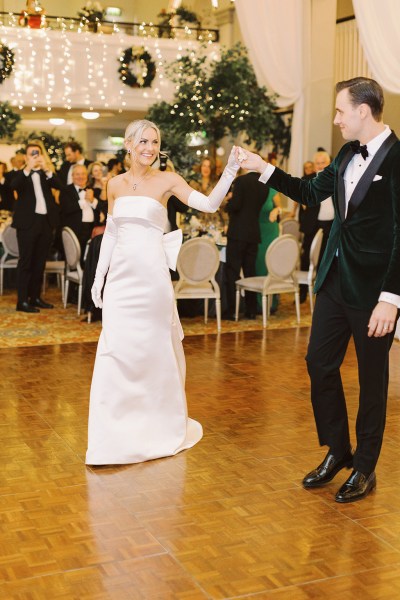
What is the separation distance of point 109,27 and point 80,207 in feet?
19.6

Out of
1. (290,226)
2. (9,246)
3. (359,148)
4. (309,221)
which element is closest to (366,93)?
(359,148)

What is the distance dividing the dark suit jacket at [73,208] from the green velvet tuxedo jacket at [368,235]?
594 centimetres

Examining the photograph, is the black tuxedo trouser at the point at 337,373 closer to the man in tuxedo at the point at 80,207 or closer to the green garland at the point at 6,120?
the man in tuxedo at the point at 80,207

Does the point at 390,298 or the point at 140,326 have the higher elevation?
the point at 390,298

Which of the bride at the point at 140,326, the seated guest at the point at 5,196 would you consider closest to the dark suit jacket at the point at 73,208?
the seated guest at the point at 5,196

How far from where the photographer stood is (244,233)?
332 inches

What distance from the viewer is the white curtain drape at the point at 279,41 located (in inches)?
424

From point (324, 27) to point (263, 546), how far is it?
10983mm

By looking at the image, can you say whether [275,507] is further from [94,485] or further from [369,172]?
[369,172]

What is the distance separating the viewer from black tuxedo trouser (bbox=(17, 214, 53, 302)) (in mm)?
8742

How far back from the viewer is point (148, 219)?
443 centimetres

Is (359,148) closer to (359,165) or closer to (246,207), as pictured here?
(359,165)

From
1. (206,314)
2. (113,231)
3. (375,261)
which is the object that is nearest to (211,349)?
(206,314)

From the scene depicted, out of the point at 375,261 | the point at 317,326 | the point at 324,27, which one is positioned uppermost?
the point at 324,27
